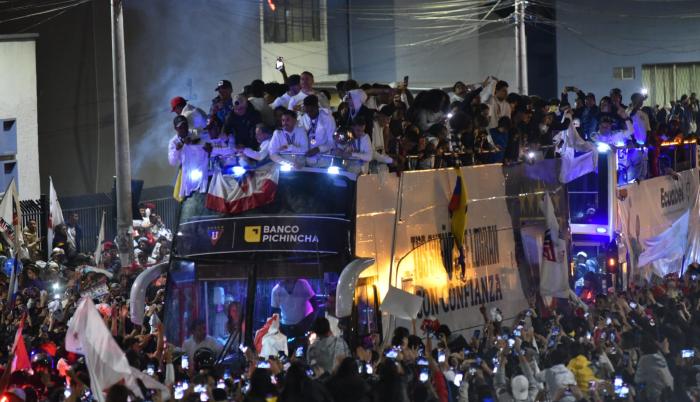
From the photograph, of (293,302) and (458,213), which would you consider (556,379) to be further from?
(458,213)

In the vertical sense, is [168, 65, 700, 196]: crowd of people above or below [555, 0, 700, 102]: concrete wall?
below

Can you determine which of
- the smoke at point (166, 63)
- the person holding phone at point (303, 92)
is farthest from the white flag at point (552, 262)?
the smoke at point (166, 63)

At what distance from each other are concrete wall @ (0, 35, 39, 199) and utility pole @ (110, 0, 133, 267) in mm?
6493

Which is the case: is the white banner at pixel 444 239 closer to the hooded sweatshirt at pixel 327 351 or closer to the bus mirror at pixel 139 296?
the hooded sweatshirt at pixel 327 351

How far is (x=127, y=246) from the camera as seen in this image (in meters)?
22.1

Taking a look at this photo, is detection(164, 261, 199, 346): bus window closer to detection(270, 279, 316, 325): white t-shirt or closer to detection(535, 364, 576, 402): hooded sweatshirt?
detection(270, 279, 316, 325): white t-shirt

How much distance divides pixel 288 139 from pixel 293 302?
179 centimetres

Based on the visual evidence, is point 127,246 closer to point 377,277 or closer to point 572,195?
point 572,195

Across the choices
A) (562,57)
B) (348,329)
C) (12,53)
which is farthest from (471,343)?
(562,57)

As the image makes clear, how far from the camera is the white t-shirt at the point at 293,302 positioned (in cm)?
1218

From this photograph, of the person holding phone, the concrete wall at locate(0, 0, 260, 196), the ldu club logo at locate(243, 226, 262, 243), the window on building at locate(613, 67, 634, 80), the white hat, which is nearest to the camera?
the white hat

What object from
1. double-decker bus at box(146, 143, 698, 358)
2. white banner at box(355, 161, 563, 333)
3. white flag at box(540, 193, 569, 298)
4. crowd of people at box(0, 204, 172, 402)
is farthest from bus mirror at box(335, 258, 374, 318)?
white flag at box(540, 193, 569, 298)

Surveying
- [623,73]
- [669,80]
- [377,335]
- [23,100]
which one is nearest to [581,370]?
[377,335]

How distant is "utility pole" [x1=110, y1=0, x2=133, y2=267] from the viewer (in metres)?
21.6
